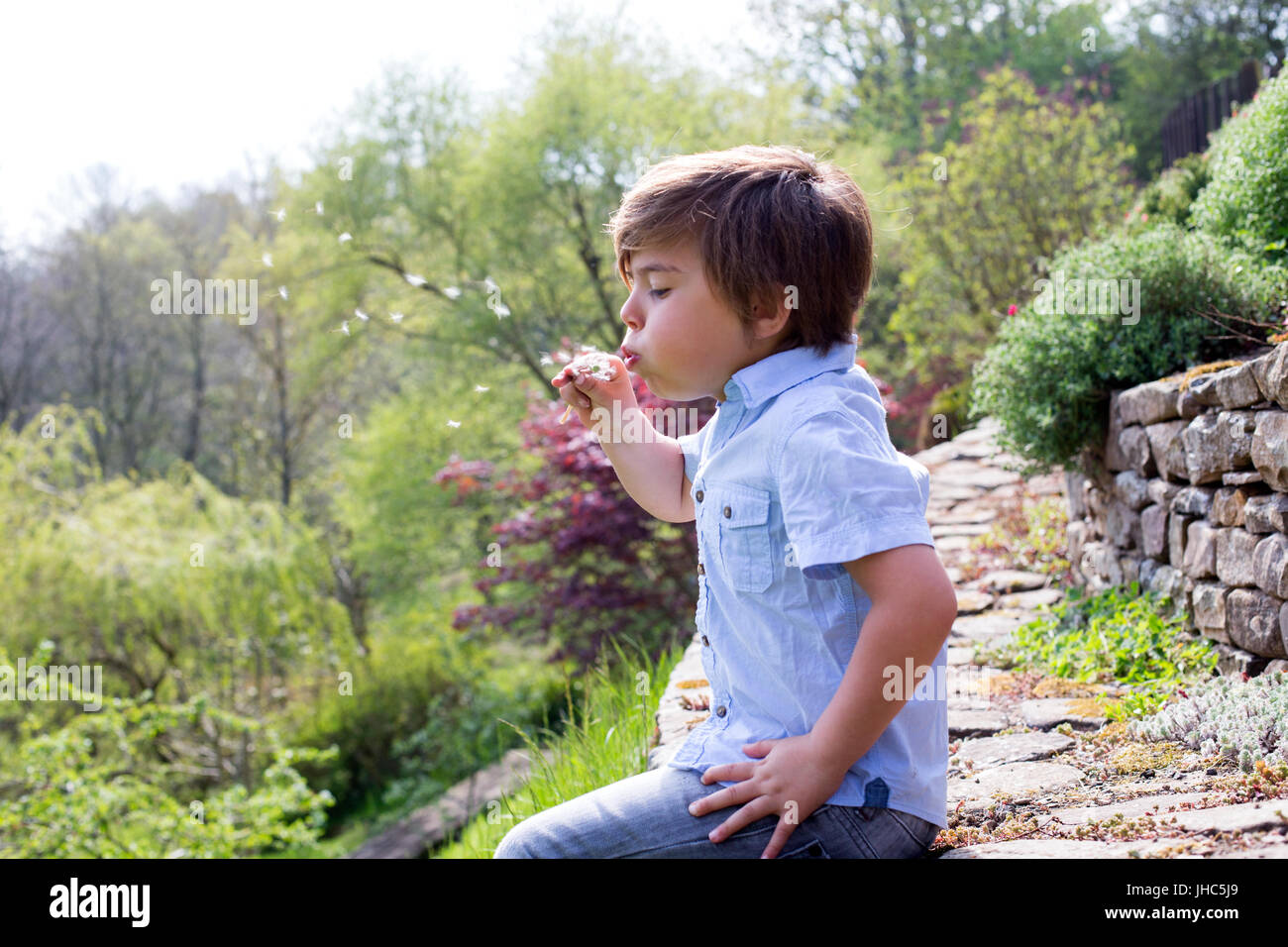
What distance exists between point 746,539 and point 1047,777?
45.0 inches

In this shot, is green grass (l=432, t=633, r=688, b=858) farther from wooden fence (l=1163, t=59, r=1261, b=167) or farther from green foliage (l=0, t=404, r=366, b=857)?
wooden fence (l=1163, t=59, r=1261, b=167)

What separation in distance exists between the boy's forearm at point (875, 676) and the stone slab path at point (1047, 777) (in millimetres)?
367

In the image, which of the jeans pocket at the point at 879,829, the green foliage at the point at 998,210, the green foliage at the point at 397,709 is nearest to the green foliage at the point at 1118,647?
the jeans pocket at the point at 879,829

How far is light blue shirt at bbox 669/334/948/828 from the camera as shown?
123 centimetres

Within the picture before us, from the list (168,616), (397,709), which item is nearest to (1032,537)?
(397,709)

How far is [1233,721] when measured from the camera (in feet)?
6.59

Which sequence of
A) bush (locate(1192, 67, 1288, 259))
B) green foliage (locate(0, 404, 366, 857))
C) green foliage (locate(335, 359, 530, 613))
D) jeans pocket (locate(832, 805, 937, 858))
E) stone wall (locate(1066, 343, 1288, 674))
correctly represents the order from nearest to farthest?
jeans pocket (locate(832, 805, 937, 858)) < stone wall (locate(1066, 343, 1288, 674)) < bush (locate(1192, 67, 1288, 259)) < green foliage (locate(0, 404, 366, 857)) < green foliage (locate(335, 359, 530, 613))

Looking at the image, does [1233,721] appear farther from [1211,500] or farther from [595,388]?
[595,388]

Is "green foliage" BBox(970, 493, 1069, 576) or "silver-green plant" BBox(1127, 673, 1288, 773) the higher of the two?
"green foliage" BBox(970, 493, 1069, 576)

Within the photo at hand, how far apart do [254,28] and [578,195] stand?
592cm

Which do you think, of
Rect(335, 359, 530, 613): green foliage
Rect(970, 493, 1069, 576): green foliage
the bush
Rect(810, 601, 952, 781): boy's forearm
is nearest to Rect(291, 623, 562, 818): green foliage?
Rect(335, 359, 530, 613): green foliage

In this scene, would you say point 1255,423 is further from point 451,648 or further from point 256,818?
point 451,648

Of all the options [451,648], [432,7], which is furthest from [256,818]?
[432,7]

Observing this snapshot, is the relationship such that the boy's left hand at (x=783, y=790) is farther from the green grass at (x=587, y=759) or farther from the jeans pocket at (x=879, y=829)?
the green grass at (x=587, y=759)
